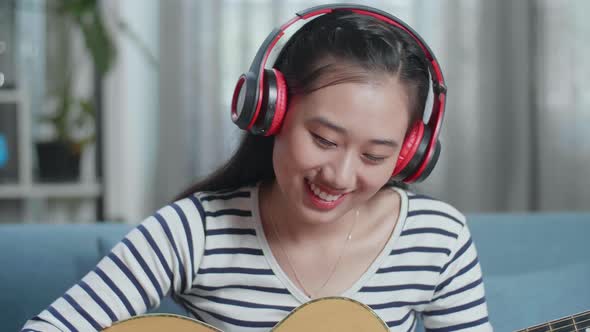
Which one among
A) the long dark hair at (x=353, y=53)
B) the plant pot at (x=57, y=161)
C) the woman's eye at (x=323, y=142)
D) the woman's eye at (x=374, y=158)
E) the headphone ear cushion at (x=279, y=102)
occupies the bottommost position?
the plant pot at (x=57, y=161)

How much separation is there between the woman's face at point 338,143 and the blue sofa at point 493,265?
463 millimetres

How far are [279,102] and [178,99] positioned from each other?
6.94 ft

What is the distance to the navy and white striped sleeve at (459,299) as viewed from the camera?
0.98 m

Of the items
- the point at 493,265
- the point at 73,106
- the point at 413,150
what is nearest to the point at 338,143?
the point at 413,150

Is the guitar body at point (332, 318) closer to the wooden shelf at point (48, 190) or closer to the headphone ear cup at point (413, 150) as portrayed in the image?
the headphone ear cup at point (413, 150)

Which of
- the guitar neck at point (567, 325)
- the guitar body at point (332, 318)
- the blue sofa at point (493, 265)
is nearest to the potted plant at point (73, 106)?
the blue sofa at point (493, 265)

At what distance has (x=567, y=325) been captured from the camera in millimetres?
874

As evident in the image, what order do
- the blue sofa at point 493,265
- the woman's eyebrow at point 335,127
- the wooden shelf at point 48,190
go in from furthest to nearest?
1. the wooden shelf at point 48,190
2. the blue sofa at point 493,265
3. the woman's eyebrow at point 335,127

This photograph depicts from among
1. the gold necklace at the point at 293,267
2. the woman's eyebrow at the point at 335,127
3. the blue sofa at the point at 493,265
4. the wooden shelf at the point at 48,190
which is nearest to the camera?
the woman's eyebrow at the point at 335,127

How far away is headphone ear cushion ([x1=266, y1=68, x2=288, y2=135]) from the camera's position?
840 millimetres

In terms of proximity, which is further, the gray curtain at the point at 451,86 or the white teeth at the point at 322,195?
the gray curtain at the point at 451,86

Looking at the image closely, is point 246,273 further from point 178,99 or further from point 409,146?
point 178,99

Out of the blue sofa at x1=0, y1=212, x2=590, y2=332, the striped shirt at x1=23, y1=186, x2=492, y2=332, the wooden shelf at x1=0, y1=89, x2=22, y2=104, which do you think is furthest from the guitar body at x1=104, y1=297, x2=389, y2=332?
the wooden shelf at x1=0, y1=89, x2=22, y2=104

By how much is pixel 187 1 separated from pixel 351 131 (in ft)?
7.24
